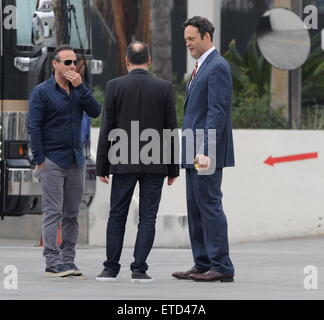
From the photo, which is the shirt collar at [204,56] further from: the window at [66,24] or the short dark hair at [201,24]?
the window at [66,24]

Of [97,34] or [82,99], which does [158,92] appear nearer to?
[82,99]

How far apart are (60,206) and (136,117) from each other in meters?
0.97

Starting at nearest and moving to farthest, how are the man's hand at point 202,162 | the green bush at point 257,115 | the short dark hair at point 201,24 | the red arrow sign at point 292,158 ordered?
1. the man's hand at point 202,162
2. the short dark hair at point 201,24
3. the red arrow sign at point 292,158
4. the green bush at point 257,115

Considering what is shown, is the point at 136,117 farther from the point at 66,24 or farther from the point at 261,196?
the point at 261,196

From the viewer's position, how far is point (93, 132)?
15023mm

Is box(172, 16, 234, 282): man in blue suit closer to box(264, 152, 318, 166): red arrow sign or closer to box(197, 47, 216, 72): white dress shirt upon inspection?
box(197, 47, 216, 72): white dress shirt

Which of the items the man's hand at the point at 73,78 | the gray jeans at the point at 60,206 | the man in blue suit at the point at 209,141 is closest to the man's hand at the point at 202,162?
the man in blue suit at the point at 209,141

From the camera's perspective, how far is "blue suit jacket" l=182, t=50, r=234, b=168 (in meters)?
10.5

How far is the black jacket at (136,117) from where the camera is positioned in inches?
415

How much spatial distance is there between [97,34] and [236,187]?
1122 centimetres

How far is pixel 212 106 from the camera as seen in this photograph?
10.5m

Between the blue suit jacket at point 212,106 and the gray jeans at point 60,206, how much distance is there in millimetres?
910

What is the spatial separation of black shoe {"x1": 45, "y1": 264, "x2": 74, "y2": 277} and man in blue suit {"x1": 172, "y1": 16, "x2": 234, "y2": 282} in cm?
97
